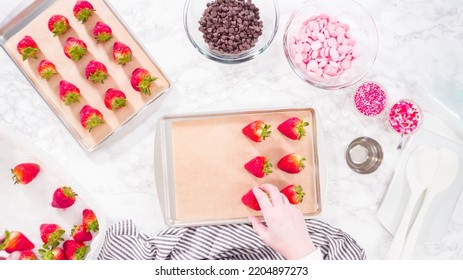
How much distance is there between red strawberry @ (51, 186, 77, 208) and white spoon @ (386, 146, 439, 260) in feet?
2.63

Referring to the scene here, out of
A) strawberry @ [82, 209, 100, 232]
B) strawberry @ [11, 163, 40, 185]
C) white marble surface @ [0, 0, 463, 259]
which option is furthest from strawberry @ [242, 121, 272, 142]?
strawberry @ [11, 163, 40, 185]

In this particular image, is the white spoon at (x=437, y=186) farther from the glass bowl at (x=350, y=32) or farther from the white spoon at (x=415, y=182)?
the glass bowl at (x=350, y=32)

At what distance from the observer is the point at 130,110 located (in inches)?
51.7

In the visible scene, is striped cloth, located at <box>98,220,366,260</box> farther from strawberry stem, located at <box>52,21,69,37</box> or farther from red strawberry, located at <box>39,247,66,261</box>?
strawberry stem, located at <box>52,21,69,37</box>

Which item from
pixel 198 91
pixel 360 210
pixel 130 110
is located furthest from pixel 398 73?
pixel 130 110

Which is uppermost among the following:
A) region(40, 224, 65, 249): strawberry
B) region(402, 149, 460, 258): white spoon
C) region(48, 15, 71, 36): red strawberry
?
region(48, 15, 71, 36): red strawberry

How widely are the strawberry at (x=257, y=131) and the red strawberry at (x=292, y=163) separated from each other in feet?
0.24

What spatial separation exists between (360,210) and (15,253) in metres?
0.87

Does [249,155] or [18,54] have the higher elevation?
[18,54]

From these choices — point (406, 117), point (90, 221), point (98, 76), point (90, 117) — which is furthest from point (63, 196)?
point (406, 117)

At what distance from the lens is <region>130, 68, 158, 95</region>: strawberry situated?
1271 millimetres

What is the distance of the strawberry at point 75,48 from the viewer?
1280 mm

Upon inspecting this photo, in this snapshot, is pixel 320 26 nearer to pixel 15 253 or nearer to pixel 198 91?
pixel 198 91

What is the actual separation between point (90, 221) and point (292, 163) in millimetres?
516
